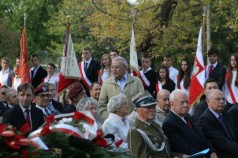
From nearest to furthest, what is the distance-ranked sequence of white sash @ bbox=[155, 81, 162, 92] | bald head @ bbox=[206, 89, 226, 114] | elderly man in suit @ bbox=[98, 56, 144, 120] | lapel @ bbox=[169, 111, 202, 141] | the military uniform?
the military uniform → lapel @ bbox=[169, 111, 202, 141] → bald head @ bbox=[206, 89, 226, 114] → elderly man in suit @ bbox=[98, 56, 144, 120] → white sash @ bbox=[155, 81, 162, 92]

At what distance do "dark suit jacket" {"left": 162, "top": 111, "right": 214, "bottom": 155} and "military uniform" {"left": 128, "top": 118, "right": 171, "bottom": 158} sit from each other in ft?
1.16

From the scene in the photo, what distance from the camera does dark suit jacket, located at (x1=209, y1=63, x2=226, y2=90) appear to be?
48.1ft

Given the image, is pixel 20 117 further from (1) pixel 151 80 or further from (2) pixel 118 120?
(1) pixel 151 80

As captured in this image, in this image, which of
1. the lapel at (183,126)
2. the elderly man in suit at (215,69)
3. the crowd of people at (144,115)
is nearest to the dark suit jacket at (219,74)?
the elderly man in suit at (215,69)

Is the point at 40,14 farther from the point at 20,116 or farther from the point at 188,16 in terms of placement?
the point at 20,116

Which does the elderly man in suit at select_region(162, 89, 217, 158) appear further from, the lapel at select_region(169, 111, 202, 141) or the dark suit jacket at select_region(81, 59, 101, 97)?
the dark suit jacket at select_region(81, 59, 101, 97)

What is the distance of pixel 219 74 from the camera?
582 inches

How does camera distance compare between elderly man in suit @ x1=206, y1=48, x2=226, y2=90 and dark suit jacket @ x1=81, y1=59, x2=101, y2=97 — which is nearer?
elderly man in suit @ x1=206, y1=48, x2=226, y2=90

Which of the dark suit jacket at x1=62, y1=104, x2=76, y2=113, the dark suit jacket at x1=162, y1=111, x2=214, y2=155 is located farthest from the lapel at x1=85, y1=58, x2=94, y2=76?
the dark suit jacket at x1=162, y1=111, x2=214, y2=155

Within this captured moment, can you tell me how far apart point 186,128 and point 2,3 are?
35655 millimetres

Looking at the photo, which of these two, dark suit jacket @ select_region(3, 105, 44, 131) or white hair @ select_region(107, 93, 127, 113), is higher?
white hair @ select_region(107, 93, 127, 113)

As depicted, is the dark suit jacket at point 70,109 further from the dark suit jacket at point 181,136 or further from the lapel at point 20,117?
the dark suit jacket at point 181,136

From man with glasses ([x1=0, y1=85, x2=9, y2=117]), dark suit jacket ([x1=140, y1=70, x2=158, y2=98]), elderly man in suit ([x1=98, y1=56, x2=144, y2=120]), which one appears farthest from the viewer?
dark suit jacket ([x1=140, y1=70, x2=158, y2=98])

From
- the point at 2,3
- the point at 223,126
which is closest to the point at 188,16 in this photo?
the point at 223,126
